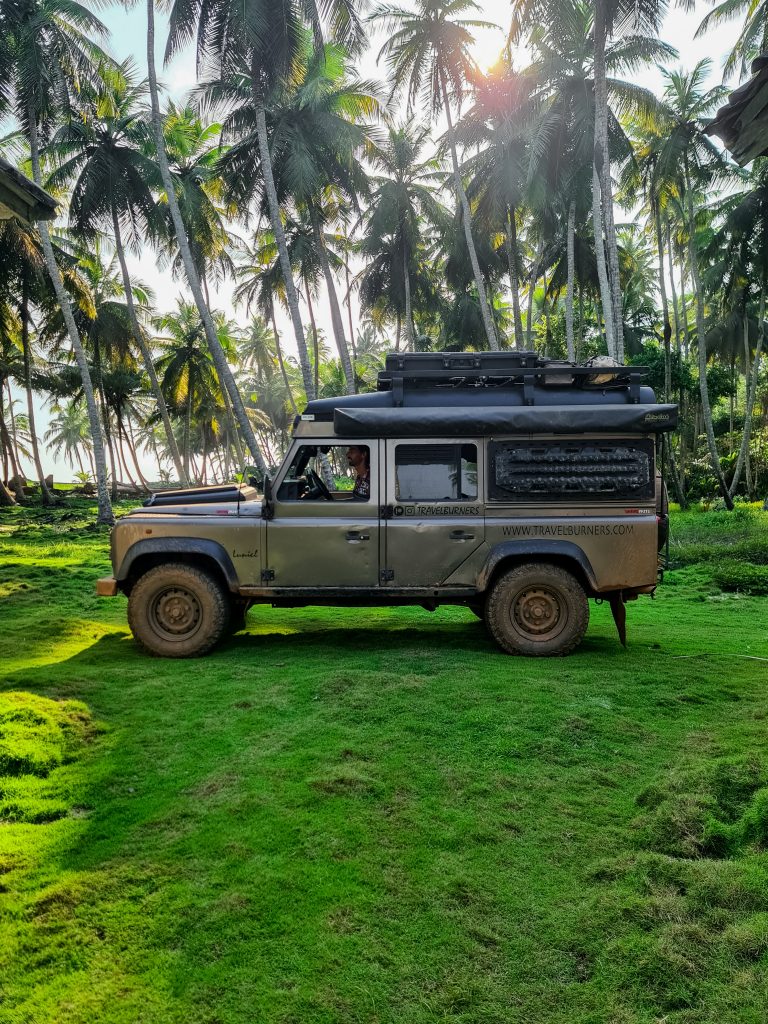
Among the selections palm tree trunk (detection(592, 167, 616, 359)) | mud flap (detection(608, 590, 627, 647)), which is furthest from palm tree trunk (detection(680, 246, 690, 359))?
mud flap (detection(608, 590, 627, 647))

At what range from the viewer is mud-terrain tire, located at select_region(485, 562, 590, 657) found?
614cm

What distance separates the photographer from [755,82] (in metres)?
3.14

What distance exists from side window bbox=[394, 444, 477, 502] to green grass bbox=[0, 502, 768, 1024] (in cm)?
150

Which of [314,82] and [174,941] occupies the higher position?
[314,82]

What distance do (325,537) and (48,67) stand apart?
20176mm

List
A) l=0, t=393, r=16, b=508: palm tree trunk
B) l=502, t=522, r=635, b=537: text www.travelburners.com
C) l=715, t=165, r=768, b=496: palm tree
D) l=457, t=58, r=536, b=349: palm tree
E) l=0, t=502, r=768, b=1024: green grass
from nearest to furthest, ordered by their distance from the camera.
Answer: l=0, t=502, r=768, b=1024: green grass
l=502, t=522, r=635, b=537: text www.travelburners.com
l=457, t=58, r=536, b=349: palm tree
l=715, t=165, r=768, b=496: palm tree
l=0, t=393, r=16, b=508: palm tree trunk

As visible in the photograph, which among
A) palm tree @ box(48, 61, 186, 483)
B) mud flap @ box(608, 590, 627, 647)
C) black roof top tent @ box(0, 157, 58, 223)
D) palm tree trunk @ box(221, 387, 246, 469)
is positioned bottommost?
mud flap @ box(608, 590, 627, 647)

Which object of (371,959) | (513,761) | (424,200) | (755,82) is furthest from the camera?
(424,200)

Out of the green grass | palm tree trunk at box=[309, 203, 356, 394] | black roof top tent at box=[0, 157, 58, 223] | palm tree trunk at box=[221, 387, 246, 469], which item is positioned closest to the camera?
the green grass

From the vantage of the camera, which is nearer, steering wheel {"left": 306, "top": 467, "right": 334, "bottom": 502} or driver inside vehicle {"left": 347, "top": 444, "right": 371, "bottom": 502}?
driver inside vehicle {"left": 347, "top": 444, "right": 371, "bottom": 502}

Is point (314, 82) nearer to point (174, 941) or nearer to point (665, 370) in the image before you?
point (665, 370)

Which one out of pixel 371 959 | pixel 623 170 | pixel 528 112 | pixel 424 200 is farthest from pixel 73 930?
pixel 424 200

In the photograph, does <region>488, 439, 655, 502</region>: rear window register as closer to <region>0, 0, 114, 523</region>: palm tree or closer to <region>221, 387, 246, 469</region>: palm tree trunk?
<region>0, 0, 114, 523</region>: palm tree

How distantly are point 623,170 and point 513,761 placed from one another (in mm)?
27989
